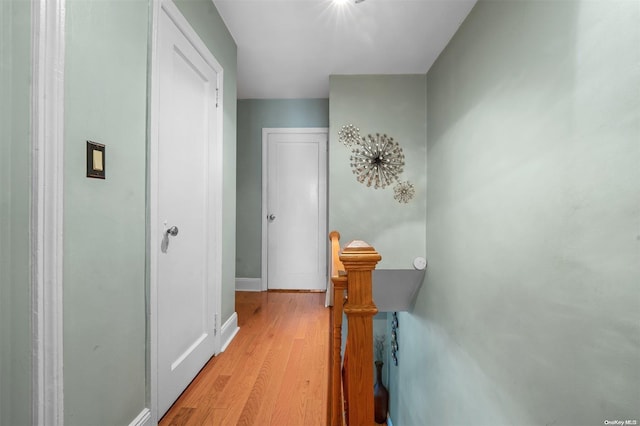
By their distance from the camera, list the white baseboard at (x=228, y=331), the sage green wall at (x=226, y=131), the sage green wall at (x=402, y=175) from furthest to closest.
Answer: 1. the sage green wall at (x=402, y=175)
2. the white baseboard at (x=228, y=331)
3. the sage green wall at (x=226, y=131)

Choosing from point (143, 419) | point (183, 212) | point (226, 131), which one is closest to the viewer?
point (143, 419)

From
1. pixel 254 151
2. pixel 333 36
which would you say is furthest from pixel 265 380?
pixel 254 151

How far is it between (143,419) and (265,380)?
0.68 meters

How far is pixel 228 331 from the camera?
2.26 meters

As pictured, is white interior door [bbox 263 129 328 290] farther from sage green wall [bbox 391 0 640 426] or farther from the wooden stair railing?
the wooden stair railing

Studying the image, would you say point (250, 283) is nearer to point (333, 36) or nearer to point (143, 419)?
point (143, 419)

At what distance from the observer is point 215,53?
204 cm

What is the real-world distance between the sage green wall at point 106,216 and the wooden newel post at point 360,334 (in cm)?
85

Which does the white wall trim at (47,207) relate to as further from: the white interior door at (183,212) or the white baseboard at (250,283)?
the white baseboard at (250,283)

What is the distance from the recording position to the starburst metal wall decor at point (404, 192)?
10.4ft

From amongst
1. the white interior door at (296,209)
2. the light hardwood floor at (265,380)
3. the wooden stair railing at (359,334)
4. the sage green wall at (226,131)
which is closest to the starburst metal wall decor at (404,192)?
the white interior door at (296,209)

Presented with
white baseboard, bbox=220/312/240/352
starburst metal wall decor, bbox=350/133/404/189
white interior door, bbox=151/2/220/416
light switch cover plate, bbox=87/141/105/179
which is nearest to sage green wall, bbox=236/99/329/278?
starburst metal wall decor, bbox=350/133/404/189

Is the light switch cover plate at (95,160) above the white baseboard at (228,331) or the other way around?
above

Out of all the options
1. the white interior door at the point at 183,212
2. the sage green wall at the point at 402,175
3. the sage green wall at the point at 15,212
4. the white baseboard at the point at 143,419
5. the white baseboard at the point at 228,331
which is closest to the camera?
the sage green wall at the point at 15,212
